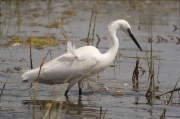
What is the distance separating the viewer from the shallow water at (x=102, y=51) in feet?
21.6

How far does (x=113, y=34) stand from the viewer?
7.50 metres

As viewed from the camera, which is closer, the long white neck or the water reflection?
the water reflection

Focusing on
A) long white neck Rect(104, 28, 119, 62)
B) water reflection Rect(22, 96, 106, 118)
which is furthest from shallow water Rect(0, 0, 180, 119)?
long white neck Rect(104, 28, 119, 62)

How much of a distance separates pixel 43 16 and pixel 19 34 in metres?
2.92

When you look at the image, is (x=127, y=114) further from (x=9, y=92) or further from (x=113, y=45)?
(x=9, y=92)

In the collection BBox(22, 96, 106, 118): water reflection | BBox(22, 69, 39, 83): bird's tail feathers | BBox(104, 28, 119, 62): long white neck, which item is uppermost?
BBox(104, 28, 119, 62): long white neck

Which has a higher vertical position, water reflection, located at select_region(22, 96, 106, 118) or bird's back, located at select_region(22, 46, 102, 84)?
bird's back, located at select_region(22, 46, 102, 84)

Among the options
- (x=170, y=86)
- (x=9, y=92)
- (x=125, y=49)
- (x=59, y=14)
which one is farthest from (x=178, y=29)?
(x=9, y=92)

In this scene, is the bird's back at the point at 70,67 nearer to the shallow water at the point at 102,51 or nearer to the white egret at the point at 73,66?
the white egret at the point at 73,66

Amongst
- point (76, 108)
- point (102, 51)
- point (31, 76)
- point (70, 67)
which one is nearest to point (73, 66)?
point (70, 67)

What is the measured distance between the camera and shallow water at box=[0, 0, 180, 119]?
657 cm

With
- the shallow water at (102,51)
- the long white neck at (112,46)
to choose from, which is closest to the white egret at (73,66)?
the long white neck at (112,46)

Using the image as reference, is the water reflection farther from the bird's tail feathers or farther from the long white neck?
the long white neck

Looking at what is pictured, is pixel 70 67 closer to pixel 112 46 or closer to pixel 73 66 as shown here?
pixel 73 66
